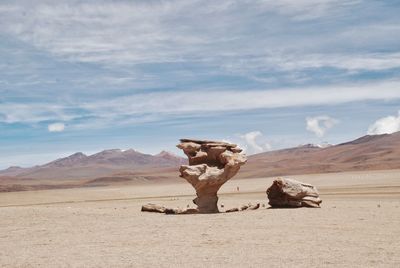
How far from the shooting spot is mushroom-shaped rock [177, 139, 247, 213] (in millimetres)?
25328

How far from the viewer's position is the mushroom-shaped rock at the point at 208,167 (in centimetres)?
2533

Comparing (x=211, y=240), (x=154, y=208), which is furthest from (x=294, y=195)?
(x=211, y=240)

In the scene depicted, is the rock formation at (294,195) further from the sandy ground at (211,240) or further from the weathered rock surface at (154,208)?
the weathered rock surface at (154,208)

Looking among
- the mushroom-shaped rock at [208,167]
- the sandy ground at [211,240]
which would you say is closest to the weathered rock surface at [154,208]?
the mushroom-shaped rock at [208,167]

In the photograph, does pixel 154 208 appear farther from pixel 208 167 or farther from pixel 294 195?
pixel 294 195

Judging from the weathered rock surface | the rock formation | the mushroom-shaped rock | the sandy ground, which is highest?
the mushroom-shaped rock

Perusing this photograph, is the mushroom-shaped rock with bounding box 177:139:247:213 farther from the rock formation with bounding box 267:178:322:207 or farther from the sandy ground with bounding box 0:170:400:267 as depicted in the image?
the sandy ground with bounding box 0:170:400:267

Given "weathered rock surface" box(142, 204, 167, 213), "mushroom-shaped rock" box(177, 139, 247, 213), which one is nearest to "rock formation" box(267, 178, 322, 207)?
"mushroom-shaped rock" box(177, 139, 247, 213)

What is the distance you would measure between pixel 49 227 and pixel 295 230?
9.11 meters

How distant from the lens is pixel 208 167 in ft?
84.5

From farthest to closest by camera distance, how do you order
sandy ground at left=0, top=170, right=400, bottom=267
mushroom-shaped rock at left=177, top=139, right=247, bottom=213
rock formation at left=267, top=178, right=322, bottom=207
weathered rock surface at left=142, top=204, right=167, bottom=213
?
weathered rock surface at left=142, top=204, right=167, bottom=213 → rock formation at left=267, top=178, right=322, bottom=207 → mushroom-shaped rock at left=177, top=139, right=247, bottom=213 → sandy ground at left=0, top=170, right=400, bottom=267

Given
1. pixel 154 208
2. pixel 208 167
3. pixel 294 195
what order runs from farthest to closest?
pixel 154 208 → pixel 294 195 → pixel 208 167

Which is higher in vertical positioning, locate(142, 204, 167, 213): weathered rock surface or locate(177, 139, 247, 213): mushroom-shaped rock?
locate(177, 139, 247, 213): mushroom-shaped rock

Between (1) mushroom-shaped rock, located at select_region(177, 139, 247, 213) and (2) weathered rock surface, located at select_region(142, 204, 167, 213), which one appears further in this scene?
(2) weathered rock surface, located at select_region(142, 204, 167, 213)
